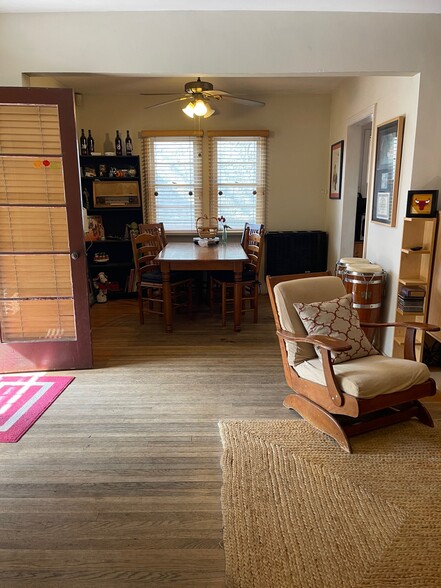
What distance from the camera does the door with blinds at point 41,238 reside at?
324 centimetres


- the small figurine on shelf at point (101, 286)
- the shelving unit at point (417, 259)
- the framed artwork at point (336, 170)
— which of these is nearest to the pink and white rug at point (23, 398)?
the small figurine on shelf at point (101, 286)

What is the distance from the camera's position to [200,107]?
4.27m

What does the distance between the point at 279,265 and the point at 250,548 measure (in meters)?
4.49

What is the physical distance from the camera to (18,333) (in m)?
3.55

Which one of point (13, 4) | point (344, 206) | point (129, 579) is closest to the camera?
point (129, 579)

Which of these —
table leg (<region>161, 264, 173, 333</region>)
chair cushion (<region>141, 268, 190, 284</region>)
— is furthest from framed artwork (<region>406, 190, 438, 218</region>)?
chair cushion (<region>141, 268, 190, 284</region>)

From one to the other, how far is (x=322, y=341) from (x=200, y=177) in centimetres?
404

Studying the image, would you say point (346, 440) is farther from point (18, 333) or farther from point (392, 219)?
point (18, 333)

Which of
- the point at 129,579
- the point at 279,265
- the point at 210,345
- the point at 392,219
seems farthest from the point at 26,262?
the point at 279,265

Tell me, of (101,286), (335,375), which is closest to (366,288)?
(335,375)

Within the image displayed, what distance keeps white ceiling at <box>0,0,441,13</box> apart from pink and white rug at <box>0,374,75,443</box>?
2709mm

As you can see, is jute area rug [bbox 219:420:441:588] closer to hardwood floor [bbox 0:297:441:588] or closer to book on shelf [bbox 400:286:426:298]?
hardwood floor [bbox 0:297:441:588]

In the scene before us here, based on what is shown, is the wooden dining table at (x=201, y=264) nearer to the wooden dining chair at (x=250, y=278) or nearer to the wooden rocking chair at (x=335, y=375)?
the wooden dining chair at (x=250, y=278)

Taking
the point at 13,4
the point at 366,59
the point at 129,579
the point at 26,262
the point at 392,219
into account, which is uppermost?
the point at 13,4
